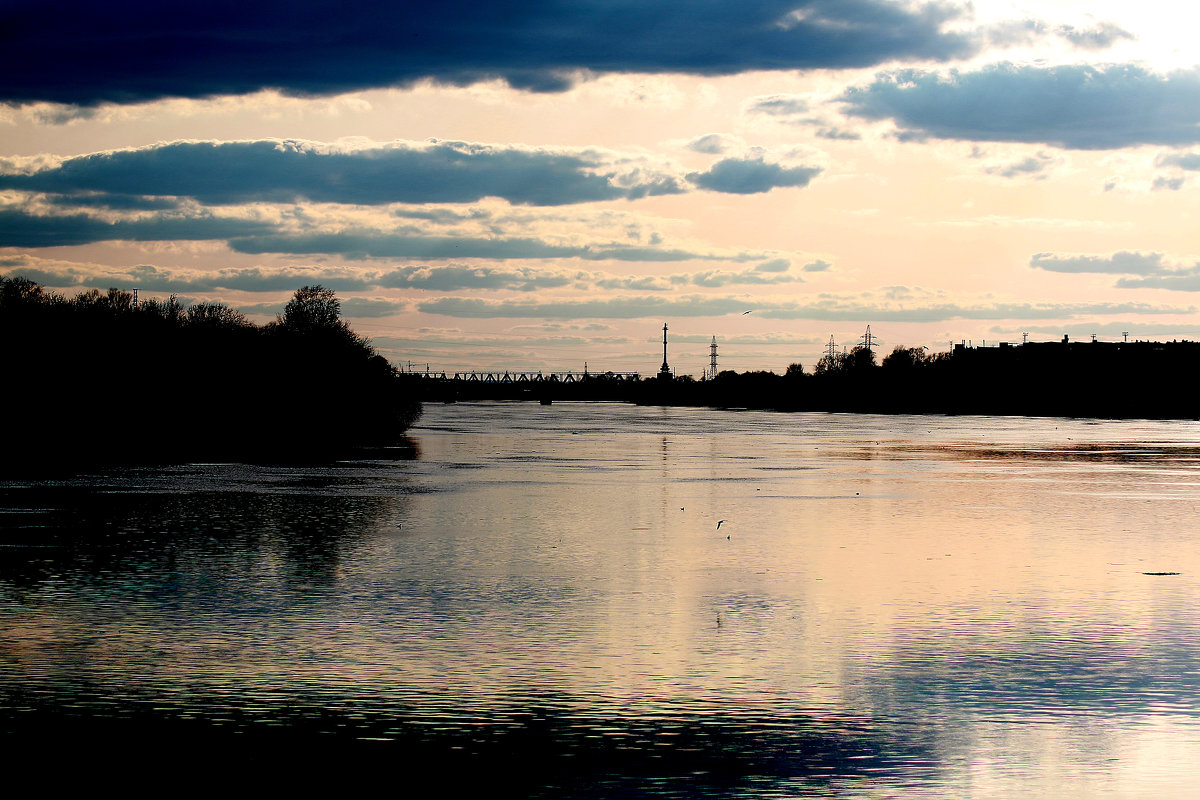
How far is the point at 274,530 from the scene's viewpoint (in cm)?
3444

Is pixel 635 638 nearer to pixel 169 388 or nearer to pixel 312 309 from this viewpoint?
pixel 169 388

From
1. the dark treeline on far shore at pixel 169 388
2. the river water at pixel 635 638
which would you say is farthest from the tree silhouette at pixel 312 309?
the river water at pixel 635 638

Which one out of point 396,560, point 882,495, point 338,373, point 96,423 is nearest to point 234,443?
point 96,423

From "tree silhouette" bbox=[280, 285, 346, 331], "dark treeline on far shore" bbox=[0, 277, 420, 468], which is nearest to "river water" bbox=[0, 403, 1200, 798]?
"dark treeline on far shore" bbox=[0, 277, 420, 468]

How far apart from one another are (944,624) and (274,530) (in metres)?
19.6

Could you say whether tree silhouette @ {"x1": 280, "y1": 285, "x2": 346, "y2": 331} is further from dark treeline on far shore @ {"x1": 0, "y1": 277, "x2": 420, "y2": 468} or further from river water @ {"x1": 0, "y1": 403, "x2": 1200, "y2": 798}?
river water @ {"x1": 0, "y1": 403, "x2": 1200, "y2": 798}

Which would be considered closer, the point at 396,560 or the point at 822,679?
the point at 822,679

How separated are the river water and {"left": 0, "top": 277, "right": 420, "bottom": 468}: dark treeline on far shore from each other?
120ft

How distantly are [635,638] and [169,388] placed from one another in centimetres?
7923

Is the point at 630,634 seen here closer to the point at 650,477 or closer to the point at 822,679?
the point at 822,679

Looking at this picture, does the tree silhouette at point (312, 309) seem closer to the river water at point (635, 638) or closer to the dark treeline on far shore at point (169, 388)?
the dark treeline on far shore at point (169, 388)

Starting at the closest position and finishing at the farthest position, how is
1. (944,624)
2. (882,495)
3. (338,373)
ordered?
1. (944,624)
2. (882,495)
3. (338,373)

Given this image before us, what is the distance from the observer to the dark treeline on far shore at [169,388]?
7938 cm

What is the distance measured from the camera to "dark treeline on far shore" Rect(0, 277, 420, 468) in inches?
3125
